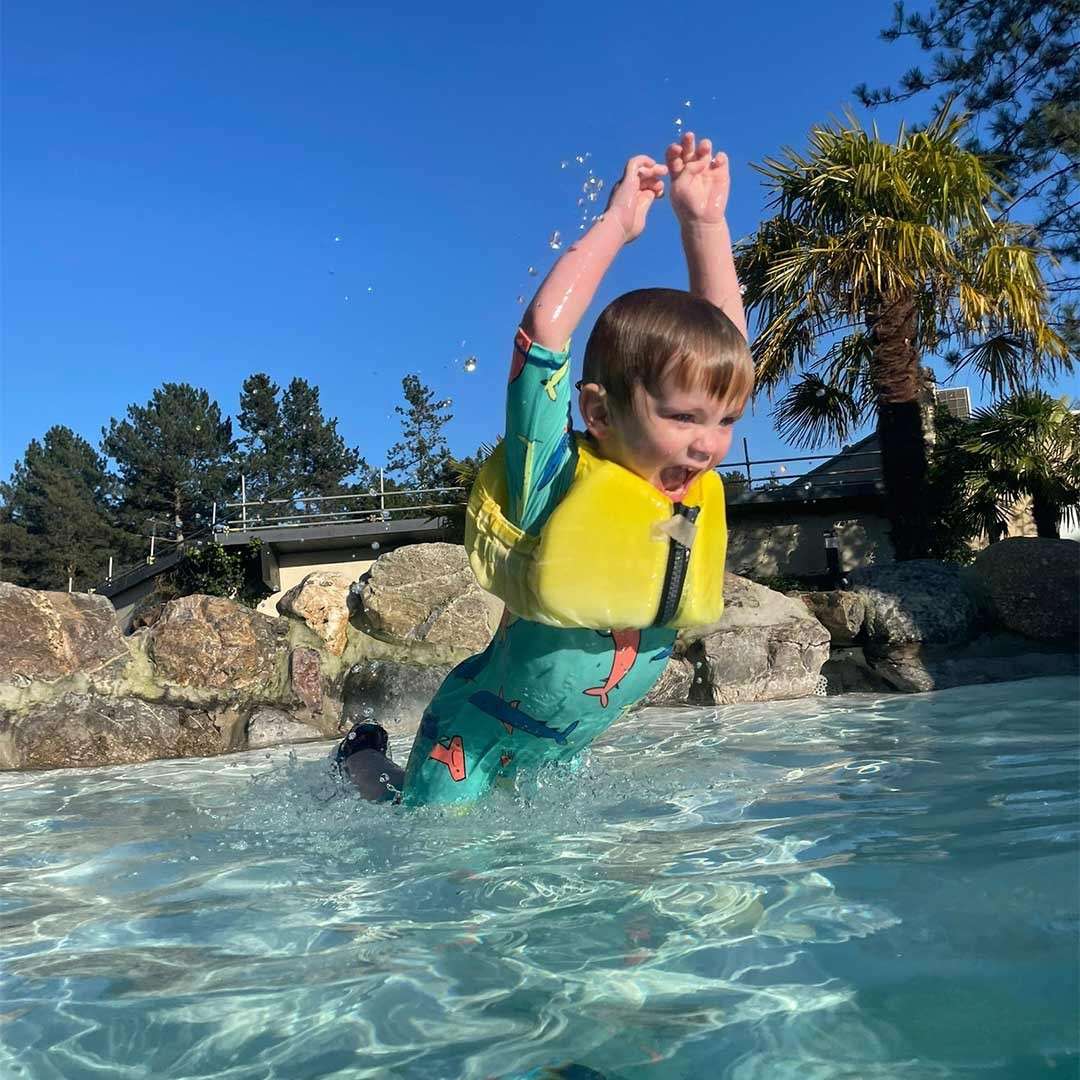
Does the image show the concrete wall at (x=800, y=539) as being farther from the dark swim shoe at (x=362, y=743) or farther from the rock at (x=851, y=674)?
the dark swim shoe at (x=362, y=743)

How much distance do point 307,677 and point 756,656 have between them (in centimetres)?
298

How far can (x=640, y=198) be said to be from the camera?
2.42m

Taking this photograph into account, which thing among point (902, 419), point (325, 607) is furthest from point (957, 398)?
point (325, 607)

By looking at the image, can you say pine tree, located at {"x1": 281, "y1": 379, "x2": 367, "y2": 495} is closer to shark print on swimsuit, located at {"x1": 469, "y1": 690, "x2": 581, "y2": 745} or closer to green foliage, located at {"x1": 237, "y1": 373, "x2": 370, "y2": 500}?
green foliage, located at {"x1": 237, "y1": 373, "x2": 370, "y2": 500}

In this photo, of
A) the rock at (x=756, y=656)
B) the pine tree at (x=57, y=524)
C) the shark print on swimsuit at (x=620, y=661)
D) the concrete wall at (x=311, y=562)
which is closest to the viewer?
the shark print on swimsuit at (x=620, y=661)

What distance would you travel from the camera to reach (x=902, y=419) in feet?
32.9

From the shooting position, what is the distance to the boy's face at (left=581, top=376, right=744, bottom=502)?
2.22 meters

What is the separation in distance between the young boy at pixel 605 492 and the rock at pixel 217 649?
13.2ft

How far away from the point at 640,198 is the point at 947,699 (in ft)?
13.0

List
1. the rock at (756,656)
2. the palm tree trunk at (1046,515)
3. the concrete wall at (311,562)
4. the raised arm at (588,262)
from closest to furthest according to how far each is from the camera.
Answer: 1. the raised arm at (588,262)
2. the rock at (756,656)
3. the palm tree trunk at (1046,515)
4. the concrete wall at (311,562)

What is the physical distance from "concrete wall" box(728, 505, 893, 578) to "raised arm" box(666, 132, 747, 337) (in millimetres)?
10884

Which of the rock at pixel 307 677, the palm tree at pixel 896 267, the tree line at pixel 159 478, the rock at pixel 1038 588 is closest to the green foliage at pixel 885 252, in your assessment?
the palm tree at pixel 896 267

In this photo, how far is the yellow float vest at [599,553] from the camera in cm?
223

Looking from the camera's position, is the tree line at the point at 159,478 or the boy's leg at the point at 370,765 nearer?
the boy's leg at the point at 370,765
